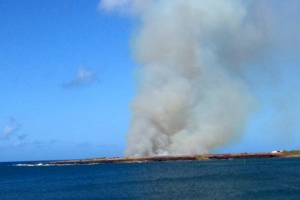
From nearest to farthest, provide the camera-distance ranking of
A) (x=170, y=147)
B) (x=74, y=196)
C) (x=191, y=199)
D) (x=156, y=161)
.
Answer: (x=191, y=199) → (x=74, y=196) → (x=156, y=161) → (x=170, y=147)

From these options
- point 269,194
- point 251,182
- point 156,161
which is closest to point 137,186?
point 251,182

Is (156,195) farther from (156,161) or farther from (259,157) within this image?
(259,157)

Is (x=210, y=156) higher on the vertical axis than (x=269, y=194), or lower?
higher

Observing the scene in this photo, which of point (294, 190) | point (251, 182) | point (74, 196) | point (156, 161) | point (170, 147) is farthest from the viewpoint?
point (170, 147)

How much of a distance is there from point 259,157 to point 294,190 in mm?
85378

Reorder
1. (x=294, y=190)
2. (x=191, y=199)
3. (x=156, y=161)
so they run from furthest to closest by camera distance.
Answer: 1. (x=156, y=161)
2. (x=294, y=190)
3. (x=191, y=199)

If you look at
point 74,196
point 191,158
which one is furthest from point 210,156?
point 74,196

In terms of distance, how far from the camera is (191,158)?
113 metres

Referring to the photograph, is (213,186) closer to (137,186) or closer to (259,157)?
(137,186)

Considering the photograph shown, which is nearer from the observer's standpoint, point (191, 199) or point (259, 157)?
point (191, 199)

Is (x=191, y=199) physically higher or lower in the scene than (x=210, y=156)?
lower

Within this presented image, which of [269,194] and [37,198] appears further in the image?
[37,198]

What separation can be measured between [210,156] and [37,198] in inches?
3030

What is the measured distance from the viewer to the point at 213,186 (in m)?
45.7
